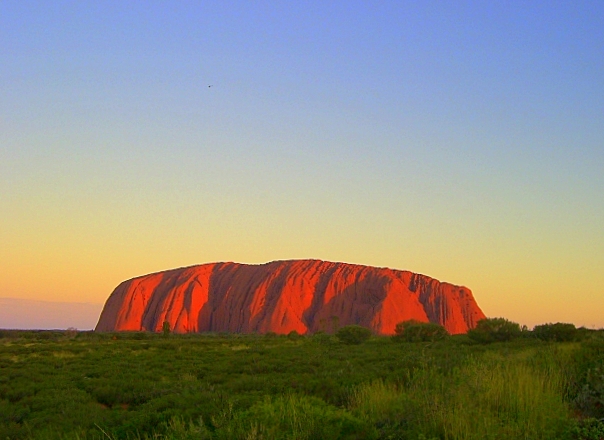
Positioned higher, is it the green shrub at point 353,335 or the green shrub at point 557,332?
the green shrub at point 557,332

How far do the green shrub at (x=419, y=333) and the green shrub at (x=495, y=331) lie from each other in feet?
11.3

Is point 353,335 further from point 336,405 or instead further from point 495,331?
point 336,405

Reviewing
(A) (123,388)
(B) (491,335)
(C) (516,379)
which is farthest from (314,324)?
(C) (516,379)

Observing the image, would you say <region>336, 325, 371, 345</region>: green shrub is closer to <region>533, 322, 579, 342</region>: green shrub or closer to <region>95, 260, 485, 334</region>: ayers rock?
<region>533, 322, 579, 342</region>: green shrub

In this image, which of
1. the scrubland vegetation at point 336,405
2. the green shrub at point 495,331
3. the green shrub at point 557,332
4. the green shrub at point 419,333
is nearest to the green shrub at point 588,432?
the scrubland vegetation at point 336,405

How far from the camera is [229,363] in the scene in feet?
77.6

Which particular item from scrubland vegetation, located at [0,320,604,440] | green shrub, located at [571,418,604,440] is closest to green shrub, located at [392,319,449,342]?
scrubland vegetation, located at [0,320,604,440]

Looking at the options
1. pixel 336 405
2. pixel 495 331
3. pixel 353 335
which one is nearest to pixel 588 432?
pixel 336 405

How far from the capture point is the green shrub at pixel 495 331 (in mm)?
33500

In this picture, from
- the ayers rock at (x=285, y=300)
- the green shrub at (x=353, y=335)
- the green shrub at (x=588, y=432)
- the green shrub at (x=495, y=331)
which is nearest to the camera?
the green shrub at (x=588, y=432)

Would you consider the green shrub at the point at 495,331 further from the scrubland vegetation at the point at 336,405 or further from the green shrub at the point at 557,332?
the scrubland vegetation at the point at 336,405

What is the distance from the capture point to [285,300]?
80.2m

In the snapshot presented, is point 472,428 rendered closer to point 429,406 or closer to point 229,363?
point 429,406

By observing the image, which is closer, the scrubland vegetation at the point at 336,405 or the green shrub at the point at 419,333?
the scrubland vegetation at the point at 336,405
